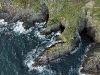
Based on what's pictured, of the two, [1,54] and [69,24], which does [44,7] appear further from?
[1,54]

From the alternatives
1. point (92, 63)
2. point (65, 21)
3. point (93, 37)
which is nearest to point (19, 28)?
point (65, 21)

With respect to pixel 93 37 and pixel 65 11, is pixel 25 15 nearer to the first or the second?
pixel 65 11

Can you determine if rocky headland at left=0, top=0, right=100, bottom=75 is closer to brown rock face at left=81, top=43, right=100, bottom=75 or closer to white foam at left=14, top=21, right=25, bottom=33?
brown rock face at left=81, top=43, right=100, bottom=75

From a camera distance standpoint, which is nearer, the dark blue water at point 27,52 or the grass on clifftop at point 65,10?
the dark blue water at point 27,52

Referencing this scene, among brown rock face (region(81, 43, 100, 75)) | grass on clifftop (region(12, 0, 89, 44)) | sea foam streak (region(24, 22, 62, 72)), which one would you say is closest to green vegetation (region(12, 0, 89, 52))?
grass on clifftop (region(12, 0, 89, 44))

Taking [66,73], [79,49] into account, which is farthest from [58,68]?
[79,49]

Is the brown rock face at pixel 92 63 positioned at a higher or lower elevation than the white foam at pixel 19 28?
lower

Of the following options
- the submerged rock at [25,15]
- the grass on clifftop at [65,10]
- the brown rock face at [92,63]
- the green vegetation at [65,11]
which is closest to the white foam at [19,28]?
the submerged rock at [25,15]

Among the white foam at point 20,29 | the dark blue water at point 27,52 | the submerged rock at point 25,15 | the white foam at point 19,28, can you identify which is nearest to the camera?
the dark blue water at point 27,52

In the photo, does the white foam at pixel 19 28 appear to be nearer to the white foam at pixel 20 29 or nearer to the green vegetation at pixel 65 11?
the white foam at pixel 20 29
